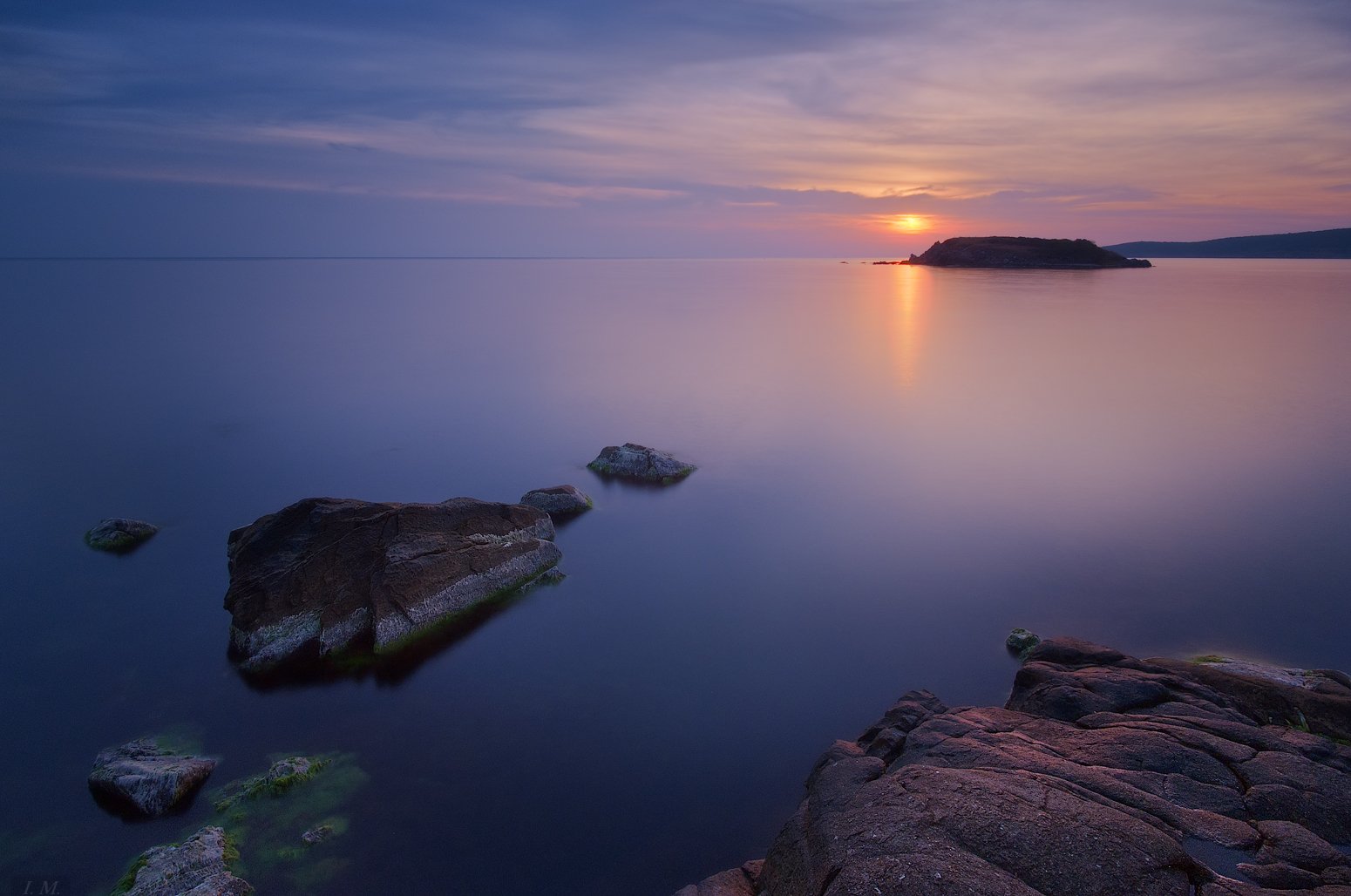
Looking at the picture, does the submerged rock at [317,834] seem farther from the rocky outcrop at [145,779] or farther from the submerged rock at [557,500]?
the submerged rock at [557,500]

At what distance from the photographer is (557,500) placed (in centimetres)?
2492

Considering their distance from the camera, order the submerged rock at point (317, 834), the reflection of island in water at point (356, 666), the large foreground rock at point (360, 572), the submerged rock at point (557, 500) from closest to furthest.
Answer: the submerged rock at point (317, 834) < the reflection of island in water at point (356, 666) < the large foreground rock at point (360, 572) < the submerged rock at point (557, 500)

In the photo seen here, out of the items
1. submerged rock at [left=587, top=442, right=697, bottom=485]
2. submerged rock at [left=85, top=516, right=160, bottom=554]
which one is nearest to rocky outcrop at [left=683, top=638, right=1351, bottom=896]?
submerged rock at [left=587, top=442, right=697, bottom=485]

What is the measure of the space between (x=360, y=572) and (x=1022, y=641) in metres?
16.5

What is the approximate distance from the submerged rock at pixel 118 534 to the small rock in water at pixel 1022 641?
1036 inches

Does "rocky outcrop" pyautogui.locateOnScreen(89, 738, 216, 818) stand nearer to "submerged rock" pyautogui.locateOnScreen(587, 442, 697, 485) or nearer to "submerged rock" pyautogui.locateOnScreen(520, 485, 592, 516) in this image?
"submerged rock" pyautogui.locateOnScreen(520, 485, 592, 516)

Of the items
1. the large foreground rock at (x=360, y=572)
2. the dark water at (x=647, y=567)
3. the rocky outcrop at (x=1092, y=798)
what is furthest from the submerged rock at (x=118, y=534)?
the rocky outcrop at (x=1092, y=798)

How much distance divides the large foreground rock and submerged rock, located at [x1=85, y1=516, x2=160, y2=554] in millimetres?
4614

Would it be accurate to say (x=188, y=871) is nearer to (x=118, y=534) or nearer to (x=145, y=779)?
(x=145, y=779)

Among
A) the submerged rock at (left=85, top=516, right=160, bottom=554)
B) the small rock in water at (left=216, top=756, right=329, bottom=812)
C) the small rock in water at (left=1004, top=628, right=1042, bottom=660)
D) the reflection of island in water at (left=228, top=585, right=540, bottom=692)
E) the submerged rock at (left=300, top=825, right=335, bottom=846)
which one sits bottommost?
the submerged rock at (left=300, top=825, right=335, bottom=846)

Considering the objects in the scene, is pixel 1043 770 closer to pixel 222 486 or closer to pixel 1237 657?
pixel 1237 657

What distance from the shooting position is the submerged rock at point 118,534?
2219 cm

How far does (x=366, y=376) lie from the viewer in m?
49.3

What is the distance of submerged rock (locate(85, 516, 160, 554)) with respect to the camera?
2219 centimetres
